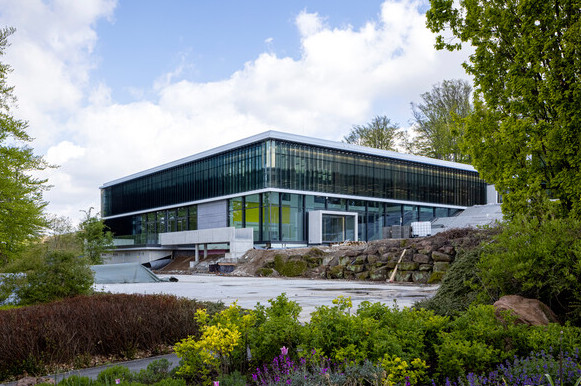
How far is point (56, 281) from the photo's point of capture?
10.7m

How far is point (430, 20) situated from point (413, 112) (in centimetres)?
5687

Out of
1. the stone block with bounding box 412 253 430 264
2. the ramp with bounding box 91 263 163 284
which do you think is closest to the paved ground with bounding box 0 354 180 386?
the stone block with bounding box 412 253 430 264

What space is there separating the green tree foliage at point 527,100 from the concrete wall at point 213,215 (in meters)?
42.2

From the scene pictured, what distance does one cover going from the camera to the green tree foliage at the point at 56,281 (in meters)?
10.4

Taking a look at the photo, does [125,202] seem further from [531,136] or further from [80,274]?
[531,136]

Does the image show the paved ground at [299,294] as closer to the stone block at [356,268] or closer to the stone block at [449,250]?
the stone block at [449,250]

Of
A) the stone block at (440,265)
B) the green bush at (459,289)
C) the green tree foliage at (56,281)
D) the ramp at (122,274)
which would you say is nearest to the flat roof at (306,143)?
the ramp at (122,274)

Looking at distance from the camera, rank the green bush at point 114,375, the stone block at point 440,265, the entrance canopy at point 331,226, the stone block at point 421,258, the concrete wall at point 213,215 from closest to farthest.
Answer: the green bush at point 114,375 < the stone block at point 440,265 < the stone block at point 421,258 < the entrance canopy at point 331,226 < the concrete wall at point 213,215

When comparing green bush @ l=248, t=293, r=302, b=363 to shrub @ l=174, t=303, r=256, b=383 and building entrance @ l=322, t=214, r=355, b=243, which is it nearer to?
shrub @ l=174, t=303, r=256, b=383

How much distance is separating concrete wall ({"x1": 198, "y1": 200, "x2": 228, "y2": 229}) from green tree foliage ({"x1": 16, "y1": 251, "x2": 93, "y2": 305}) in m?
39.6

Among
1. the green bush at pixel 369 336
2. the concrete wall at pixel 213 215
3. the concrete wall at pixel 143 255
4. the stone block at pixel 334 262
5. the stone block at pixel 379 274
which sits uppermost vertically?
the concrete wall at pixel 213 215

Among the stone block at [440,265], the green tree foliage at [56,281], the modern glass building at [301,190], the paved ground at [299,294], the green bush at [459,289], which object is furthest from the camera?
the modern glass building at [301,190]

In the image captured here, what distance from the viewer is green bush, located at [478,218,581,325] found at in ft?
17.9

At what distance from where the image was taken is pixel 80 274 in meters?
10.9
